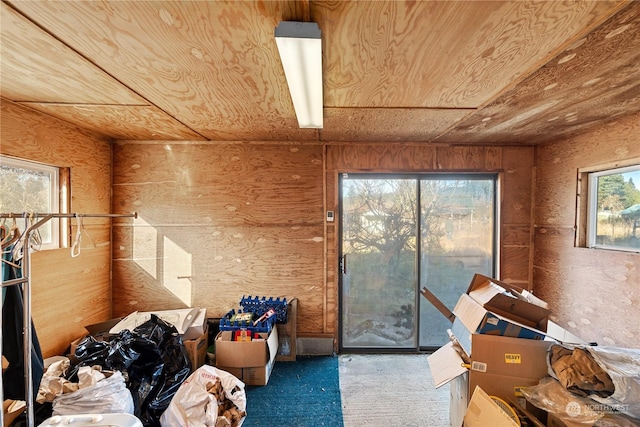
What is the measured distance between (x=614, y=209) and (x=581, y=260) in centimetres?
50

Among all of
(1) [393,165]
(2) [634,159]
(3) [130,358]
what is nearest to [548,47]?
(2) [634,159]

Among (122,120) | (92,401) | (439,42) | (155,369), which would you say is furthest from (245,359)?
(439,42)

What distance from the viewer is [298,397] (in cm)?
227

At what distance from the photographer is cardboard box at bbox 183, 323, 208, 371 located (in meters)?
2.42

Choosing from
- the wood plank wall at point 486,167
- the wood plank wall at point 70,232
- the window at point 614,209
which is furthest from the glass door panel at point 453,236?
the wood plank wall at point 70,232

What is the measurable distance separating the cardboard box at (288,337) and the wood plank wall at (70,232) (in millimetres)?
1897

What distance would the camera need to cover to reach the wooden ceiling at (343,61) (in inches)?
39.7

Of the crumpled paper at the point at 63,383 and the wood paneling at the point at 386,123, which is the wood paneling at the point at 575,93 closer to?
the wood paneling at the point at 386,123

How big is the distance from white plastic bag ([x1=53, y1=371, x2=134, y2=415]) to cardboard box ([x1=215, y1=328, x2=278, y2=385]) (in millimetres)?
824

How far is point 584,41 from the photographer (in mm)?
1141

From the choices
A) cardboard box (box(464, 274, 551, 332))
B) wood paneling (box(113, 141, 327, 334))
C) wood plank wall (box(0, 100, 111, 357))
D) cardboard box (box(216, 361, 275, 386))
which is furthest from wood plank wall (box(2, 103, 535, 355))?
cardboard box (box(464, 274, 551, 332))

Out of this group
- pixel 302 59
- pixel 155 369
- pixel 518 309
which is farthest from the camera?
pixel 155 369

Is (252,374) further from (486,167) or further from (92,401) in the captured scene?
(486,167)

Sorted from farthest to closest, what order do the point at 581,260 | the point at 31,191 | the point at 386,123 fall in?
the point at 581,260 → the point at 386,123 → the point at 31,191
